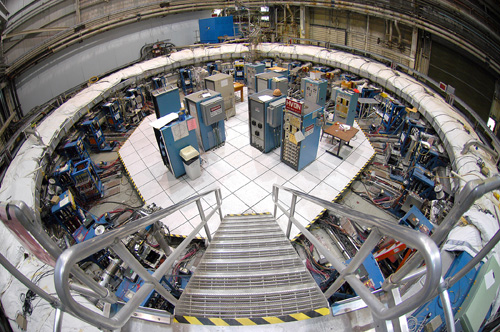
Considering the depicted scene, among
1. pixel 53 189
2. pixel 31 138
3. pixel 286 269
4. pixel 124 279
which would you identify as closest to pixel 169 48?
pixel 31 138

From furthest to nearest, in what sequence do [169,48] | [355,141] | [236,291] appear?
[169,48] → [355,141] → [236,291]

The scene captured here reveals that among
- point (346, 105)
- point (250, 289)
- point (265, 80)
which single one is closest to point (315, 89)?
point (346, 105)

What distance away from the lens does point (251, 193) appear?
699cm

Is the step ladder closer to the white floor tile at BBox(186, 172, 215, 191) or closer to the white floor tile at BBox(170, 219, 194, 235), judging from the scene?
the white floor tile at BBox(170, 219, 194, 235)

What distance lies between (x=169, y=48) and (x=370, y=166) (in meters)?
14.9

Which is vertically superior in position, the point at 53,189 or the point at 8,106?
the point at 8,106

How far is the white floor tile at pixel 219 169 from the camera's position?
773 cm

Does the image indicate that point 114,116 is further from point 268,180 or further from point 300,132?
point 300,132

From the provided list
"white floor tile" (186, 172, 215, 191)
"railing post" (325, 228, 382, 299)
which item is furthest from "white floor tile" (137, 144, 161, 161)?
"railing post" (325, 228, 382, 299)

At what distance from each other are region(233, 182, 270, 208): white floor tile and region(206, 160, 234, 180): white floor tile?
3.09 ft

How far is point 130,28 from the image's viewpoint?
15.3 metres

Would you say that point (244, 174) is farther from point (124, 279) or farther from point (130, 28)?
point (130, 28)

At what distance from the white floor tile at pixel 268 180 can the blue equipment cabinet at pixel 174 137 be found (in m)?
2.29

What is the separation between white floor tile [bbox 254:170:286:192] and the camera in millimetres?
7211
